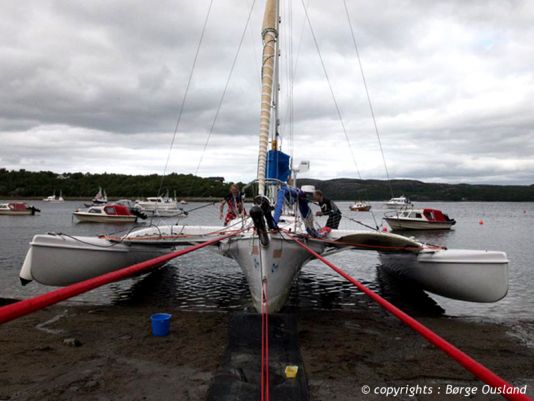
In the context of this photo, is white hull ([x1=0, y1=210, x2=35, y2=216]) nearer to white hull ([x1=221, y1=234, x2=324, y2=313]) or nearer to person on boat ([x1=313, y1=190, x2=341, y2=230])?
person on boat ([x1=313, y1=190, x2=341, y2=230])

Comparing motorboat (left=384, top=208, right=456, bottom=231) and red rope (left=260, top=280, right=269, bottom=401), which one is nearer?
red rope (left=260, top=280, right=269, bottom=401)

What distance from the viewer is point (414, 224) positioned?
35219 mm

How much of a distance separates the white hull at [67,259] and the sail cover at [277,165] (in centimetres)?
423

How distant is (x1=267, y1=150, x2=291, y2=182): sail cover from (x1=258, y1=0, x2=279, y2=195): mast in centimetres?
237

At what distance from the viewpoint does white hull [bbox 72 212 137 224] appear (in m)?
39.0

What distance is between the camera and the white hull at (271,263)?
22.8 feet

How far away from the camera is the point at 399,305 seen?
399 inches

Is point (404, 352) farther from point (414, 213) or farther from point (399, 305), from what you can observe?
point (414, 213)

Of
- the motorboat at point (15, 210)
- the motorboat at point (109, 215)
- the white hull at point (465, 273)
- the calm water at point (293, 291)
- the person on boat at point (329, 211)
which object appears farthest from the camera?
the motorboat at point (15, 210)

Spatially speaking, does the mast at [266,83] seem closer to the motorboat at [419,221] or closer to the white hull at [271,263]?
the white hull at [271,263]

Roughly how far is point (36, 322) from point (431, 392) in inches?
270

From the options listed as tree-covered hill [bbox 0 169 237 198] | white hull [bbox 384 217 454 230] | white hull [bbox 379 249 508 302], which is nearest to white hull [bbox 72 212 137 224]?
white hull [bbox 384 217 454 230]

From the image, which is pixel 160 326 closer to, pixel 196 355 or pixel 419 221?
pixel 196 355

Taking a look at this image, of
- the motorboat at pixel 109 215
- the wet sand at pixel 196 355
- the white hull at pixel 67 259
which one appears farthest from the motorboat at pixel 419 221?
the white hull at pixel 67 259
